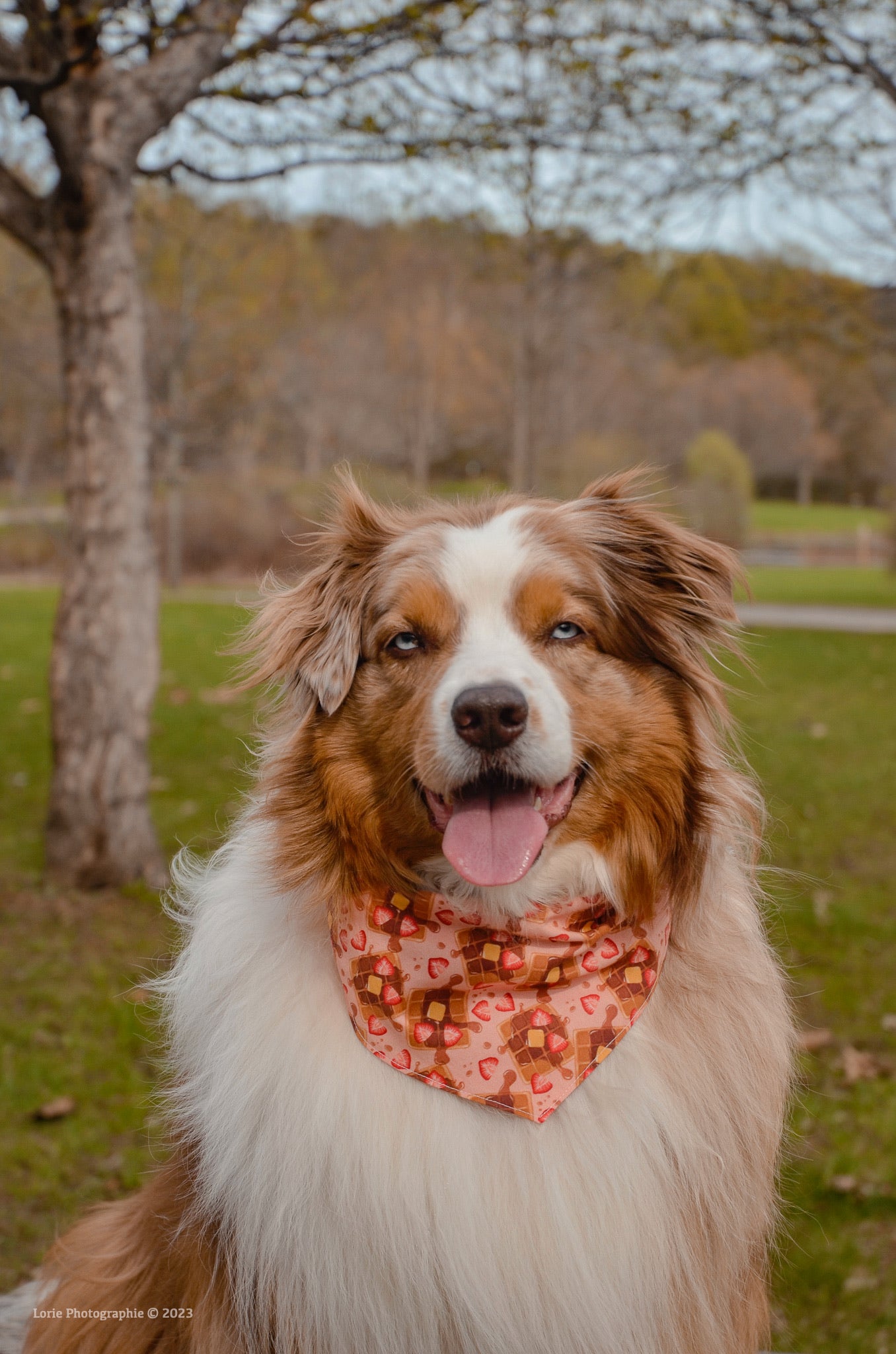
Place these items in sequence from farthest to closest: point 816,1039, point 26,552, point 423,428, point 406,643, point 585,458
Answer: point 423,428 → point 585,458 → point 26,552 → point 816,1039 → point 406,643

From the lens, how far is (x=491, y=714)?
7.58ft

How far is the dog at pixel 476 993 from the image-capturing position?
2.33 meters

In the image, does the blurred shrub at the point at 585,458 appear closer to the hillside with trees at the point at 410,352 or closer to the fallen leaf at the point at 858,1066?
the hillside with trees at the point at 410,352

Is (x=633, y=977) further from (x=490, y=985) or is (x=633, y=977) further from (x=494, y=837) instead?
(x=494, y=837)

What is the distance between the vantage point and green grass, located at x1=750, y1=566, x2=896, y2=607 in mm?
23688

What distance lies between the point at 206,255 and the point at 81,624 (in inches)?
597

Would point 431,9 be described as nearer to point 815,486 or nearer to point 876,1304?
point 876,1304

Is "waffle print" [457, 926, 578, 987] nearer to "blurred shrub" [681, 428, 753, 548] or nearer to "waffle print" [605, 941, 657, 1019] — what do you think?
"waffle print" [605, 941, 657, 1019]

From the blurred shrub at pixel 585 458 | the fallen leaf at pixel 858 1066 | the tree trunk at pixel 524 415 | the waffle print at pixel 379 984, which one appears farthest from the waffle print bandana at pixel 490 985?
the blurred shrub at pixel 585 458

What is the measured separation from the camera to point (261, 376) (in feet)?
74.9

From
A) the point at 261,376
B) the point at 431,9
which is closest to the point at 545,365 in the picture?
the point at 261,376

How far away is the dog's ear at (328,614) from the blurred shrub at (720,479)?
1234 inches

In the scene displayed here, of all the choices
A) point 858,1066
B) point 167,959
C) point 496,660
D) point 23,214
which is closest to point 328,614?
point 496,660

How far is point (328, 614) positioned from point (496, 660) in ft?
1.85
